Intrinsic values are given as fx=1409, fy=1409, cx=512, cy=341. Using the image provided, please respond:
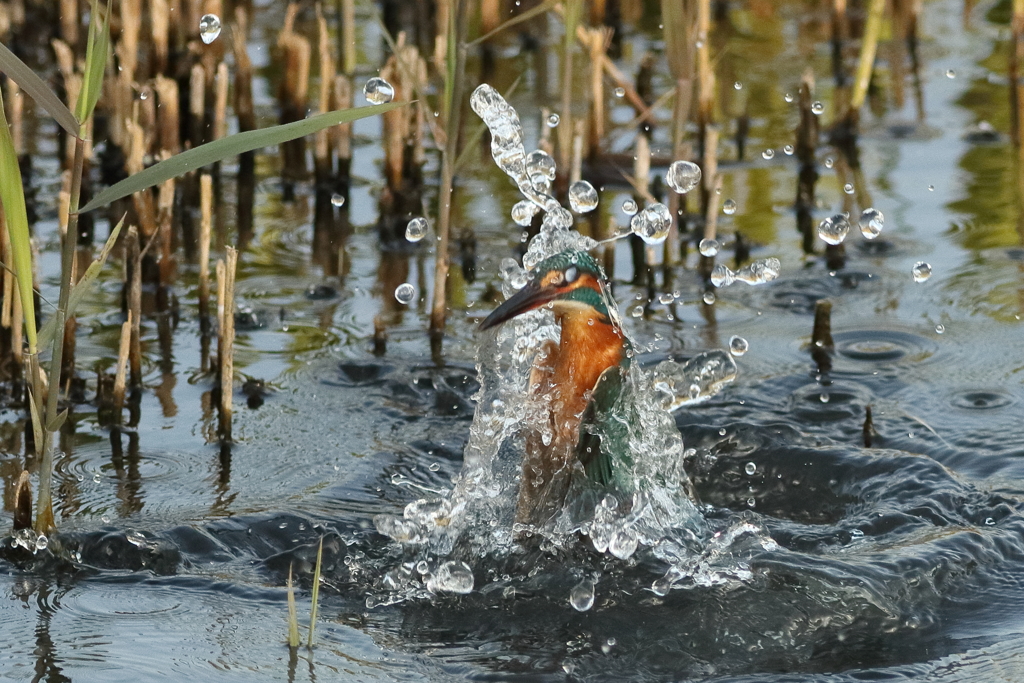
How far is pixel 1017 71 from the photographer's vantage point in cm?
765

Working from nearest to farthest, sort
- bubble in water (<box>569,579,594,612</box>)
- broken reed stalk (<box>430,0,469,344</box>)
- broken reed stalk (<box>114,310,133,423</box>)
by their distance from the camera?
bubble in water (<box>569,579,594,612</box>) → broken reed stalk (<box>114,310,133,423</box>) → broken reed stalk (<box>430,0,469,344</box>)

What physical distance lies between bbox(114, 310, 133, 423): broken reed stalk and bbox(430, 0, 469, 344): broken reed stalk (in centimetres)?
110

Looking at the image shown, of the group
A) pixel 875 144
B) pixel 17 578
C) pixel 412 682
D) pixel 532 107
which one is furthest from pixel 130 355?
pixel 875 144

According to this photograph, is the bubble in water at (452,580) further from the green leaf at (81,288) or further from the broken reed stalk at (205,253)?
the broken reed stalk at (205,253)

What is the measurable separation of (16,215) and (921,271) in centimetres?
359

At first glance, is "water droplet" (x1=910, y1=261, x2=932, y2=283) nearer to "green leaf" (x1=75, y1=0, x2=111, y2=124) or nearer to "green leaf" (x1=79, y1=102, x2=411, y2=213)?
"green leaf" (x1=79, y1=102, x2=411, y2=213)

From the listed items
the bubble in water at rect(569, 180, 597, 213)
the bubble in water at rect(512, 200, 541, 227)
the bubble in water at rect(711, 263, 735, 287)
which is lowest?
the bubble in water at rect(711, 263, 735, 287)

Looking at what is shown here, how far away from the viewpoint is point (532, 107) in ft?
25.6

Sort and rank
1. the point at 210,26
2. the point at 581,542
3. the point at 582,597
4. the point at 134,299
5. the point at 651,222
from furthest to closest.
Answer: the point at 210,26, the point at 651,222, the point at 134,299, the point at 581,542, the point at 582,597

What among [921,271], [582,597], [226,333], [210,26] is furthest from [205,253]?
[921,271]

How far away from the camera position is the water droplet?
552cm

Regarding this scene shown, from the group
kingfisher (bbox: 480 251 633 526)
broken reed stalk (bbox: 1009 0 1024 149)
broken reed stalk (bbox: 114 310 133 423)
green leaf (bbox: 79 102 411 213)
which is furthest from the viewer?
broken reed stalk (bbox: 1009 0 1024 149)

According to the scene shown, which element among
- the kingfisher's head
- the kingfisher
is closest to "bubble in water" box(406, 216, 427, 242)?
the kingfisher

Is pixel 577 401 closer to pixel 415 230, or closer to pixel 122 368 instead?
pixel 122 368
